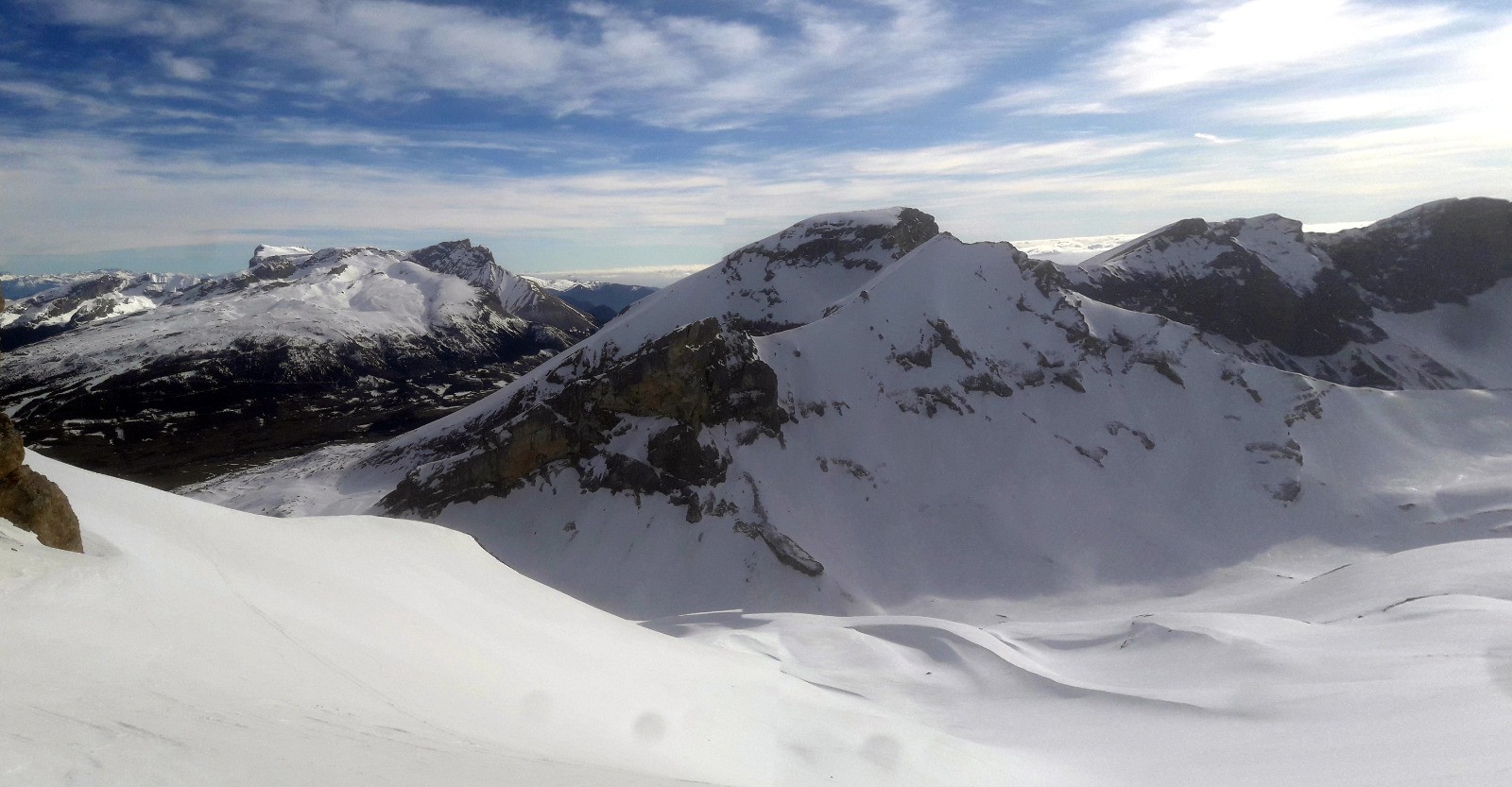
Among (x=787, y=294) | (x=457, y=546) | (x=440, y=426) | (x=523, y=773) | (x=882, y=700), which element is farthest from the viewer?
(x=787, y=294)

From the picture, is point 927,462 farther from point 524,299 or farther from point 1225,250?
point 524,299

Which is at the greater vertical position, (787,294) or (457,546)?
(787,294)

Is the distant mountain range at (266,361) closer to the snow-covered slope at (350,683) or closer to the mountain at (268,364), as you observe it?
the mountain at (268,364)

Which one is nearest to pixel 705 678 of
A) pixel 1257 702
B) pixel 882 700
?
pixel 882 700

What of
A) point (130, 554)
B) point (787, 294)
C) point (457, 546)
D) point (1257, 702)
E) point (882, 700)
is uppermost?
point (787, 294)

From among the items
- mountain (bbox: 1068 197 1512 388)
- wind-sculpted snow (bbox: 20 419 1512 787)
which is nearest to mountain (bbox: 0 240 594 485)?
wind-sculpted snow (bbox: 20 419 1512 787)

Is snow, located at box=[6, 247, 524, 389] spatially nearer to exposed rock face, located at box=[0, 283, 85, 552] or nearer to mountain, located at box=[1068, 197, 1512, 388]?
mountain, located at box=[1068, 197, 1512, 388]

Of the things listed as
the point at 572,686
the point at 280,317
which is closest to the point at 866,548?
the point at 572,686

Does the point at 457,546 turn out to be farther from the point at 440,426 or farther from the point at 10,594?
the point at 440,426
